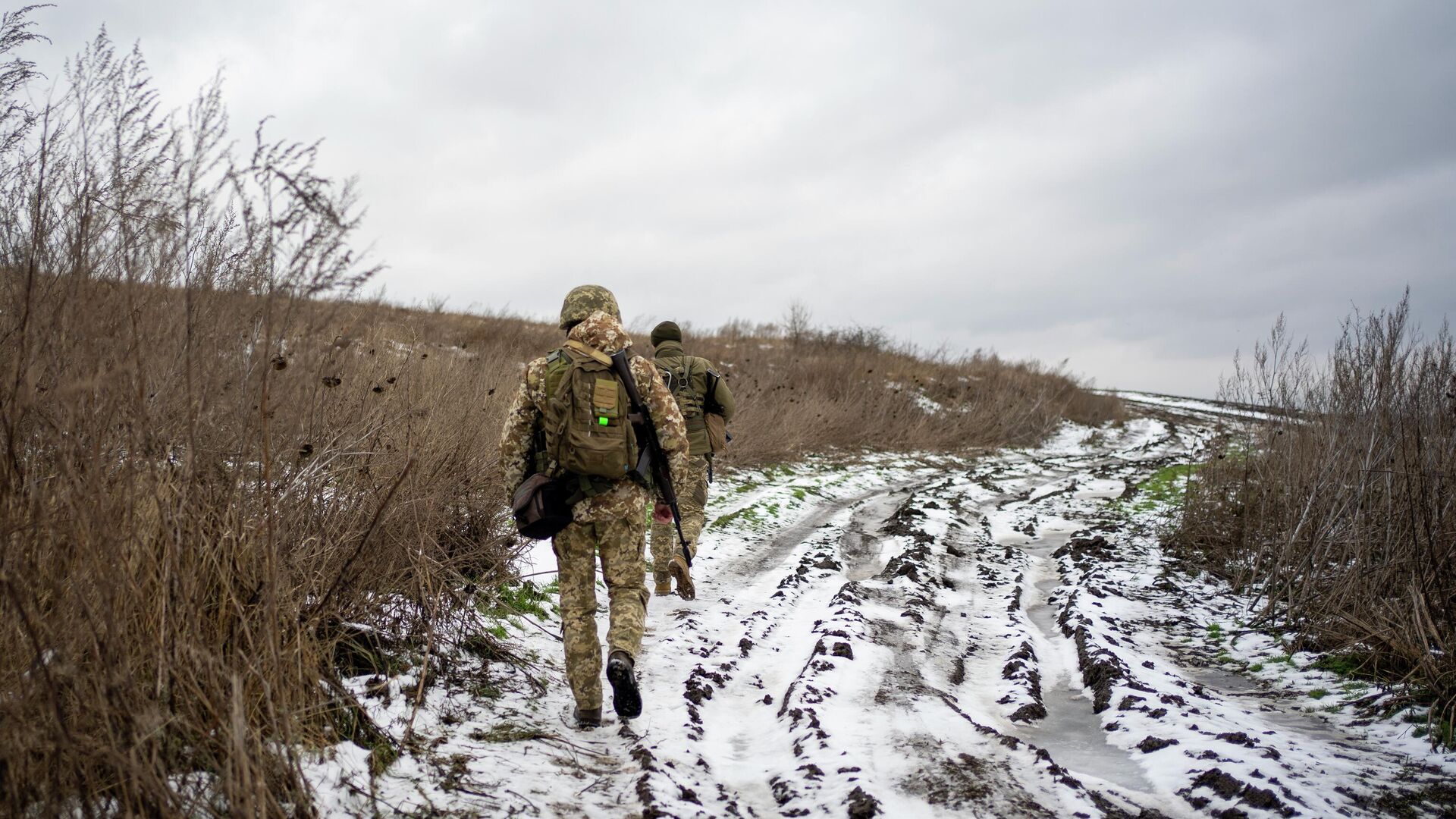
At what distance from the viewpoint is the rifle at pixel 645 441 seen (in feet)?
12.6

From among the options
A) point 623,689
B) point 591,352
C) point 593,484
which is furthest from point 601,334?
point 623,689

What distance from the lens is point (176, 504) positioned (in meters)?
2.93

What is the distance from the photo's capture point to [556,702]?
3.97 m

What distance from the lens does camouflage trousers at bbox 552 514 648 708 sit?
3.74m

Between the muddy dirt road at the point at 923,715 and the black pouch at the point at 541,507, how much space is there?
819 millimetres

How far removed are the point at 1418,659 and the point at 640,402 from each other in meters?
4.16

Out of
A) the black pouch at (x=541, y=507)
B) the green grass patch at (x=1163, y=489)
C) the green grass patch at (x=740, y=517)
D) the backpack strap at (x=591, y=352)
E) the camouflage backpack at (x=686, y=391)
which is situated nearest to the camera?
the black pouch at (x=541, y=507)

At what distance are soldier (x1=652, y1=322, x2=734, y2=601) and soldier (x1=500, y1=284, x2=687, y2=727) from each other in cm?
232

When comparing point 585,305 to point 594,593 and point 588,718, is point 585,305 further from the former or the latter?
point 588,718

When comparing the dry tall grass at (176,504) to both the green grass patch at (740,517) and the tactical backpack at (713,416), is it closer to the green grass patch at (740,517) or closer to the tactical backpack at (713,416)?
the tactical backpack at (713,416)

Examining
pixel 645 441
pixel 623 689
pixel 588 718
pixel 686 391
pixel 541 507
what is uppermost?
pixel 686 391

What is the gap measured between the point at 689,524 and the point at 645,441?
8.85ft

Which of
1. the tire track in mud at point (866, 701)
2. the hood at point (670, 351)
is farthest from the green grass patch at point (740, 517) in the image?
the hood at point (670, 351)

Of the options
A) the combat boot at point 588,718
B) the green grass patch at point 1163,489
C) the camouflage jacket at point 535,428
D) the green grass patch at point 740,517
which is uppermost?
the camouflage jacket at point 535,428
